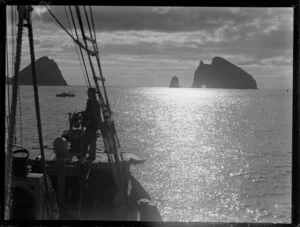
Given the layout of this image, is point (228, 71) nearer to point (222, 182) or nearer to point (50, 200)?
point (222, 182)

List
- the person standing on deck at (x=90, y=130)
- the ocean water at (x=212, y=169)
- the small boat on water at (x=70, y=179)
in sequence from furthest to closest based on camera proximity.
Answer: the ocean water at (x=212, y=169), the person standing on deck at (x=90, y=130), the small boat on water at (x=70, y=179)

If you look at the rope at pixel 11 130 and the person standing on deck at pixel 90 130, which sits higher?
the rope at pixel 11 130

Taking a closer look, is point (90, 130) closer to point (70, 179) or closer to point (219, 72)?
point (70, 179)

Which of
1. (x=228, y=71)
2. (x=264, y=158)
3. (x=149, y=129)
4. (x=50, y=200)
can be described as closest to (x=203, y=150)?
(x=264, y=158)

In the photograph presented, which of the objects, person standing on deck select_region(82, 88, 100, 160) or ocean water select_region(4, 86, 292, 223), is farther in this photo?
ocean water select_region(4, 86, 292, 223)

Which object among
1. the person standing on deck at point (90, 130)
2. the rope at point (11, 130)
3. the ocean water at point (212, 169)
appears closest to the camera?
the rope at point (11, 130)

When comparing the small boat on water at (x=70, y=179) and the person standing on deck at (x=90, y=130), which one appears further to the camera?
the person standing on deck at (x=90, y=130)

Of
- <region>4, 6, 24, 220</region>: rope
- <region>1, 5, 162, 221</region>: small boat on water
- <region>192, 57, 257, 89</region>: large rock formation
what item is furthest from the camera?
<region>192, 57, 257, 89</region>: large rock formation

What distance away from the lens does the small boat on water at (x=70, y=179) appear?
12.8ft

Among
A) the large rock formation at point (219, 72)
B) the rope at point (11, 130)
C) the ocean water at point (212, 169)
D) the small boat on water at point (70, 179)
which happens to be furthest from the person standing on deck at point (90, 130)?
the large rock formation at point (219, 72)

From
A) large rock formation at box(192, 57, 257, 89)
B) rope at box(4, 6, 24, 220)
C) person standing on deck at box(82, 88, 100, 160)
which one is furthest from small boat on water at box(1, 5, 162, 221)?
large rock formation at box(192, 57, 257, 89)

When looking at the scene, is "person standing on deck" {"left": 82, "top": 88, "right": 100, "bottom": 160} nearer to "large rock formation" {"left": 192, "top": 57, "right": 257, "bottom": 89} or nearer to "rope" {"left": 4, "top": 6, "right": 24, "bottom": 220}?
Result: "rope" {"left": 4, "top": 6, "right": 24, "bottom": 220}

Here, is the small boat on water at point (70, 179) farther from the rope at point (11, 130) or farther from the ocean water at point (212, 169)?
the ocean water at point (212, 169)

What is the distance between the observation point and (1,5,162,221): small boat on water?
3916 mm
